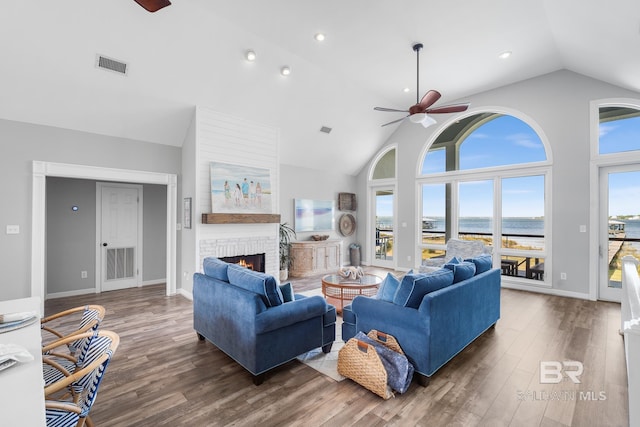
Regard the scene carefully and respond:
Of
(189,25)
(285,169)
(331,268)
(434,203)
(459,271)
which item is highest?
(189,25)

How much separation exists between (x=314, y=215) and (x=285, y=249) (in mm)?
1281

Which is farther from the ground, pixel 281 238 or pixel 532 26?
pixel 532 26

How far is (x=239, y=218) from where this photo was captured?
204 inches

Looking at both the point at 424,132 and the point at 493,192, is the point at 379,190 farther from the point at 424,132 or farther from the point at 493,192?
the point at 493,192

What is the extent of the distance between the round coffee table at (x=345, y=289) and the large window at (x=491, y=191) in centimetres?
321

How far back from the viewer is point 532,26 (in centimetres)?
393

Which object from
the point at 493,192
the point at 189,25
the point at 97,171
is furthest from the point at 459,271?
the point at 97,171

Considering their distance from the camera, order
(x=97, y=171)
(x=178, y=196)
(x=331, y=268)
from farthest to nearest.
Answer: (x=331, y=268) < (x=178, y=196) < (x=97, y=171)

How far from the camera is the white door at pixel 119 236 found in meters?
5.55

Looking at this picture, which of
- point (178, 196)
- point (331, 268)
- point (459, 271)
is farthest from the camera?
point (331, 268)

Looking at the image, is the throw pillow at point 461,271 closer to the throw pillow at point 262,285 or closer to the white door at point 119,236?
the throw pillow at point 262,285

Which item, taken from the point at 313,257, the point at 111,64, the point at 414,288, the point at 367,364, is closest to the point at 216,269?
the point at 367,364

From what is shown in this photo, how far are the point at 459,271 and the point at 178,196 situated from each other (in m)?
4.64

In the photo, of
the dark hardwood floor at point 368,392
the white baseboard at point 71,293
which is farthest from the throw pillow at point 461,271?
the white baseboard at point 71,293
